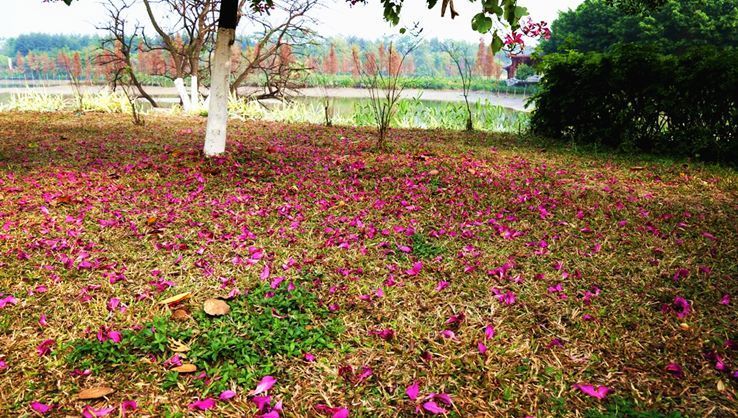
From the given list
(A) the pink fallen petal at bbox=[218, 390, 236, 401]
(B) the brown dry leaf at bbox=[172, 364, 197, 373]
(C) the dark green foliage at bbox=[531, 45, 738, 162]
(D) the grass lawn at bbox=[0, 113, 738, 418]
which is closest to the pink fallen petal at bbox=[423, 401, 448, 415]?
(D) the grass lawn at bbox=[0, 113, 738, 418]

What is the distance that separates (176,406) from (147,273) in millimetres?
1237

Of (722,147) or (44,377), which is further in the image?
(722,147)

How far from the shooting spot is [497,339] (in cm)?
217

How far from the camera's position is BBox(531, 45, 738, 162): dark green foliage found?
19.3 feet

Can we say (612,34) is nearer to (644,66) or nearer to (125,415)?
(644,66)

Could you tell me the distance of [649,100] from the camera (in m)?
6.41

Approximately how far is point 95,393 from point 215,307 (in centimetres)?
68

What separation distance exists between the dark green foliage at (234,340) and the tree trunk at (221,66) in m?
3.16

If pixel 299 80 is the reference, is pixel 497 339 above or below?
below

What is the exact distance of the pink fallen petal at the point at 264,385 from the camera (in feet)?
5.85

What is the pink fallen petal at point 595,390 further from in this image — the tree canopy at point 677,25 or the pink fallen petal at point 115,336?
the tree canopy at point 677,25

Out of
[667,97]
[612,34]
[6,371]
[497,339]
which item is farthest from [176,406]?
[612,34]

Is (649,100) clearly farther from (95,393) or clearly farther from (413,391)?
(95,393)

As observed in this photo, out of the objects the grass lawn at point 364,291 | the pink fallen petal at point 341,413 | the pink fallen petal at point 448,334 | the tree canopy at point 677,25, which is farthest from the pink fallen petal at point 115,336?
the tree canopy at point 677,25
